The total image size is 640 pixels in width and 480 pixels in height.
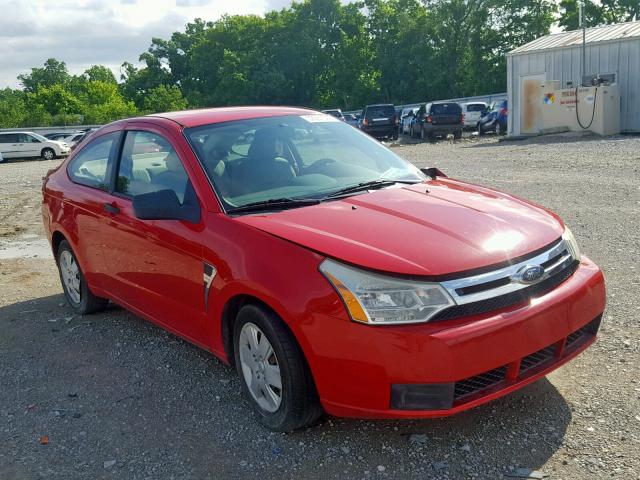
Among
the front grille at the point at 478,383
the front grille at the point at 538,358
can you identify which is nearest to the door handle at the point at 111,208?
the front grille at the point at 478,383

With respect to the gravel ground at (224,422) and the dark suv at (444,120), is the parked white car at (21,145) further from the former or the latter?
the gravel ground at (224,422)

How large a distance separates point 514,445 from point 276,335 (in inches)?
50.4

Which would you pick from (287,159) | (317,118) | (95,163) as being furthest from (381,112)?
(287,159)

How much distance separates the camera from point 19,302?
21.5 ft

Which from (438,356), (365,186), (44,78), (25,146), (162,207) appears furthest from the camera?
(44,78)

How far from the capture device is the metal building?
24078 mm

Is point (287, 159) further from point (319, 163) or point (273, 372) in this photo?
point (273, 372)

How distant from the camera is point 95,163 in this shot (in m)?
5.40

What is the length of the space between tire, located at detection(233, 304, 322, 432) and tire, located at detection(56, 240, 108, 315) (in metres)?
2.43

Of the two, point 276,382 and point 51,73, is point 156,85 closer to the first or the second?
point 51,73

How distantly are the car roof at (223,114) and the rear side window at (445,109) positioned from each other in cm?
2501

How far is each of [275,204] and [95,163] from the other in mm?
2217

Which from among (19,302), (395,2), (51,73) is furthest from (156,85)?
(19,302)

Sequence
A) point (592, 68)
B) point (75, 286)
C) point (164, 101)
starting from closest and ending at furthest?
point (75, 286) → point (592, 68) → point (164, 101)
